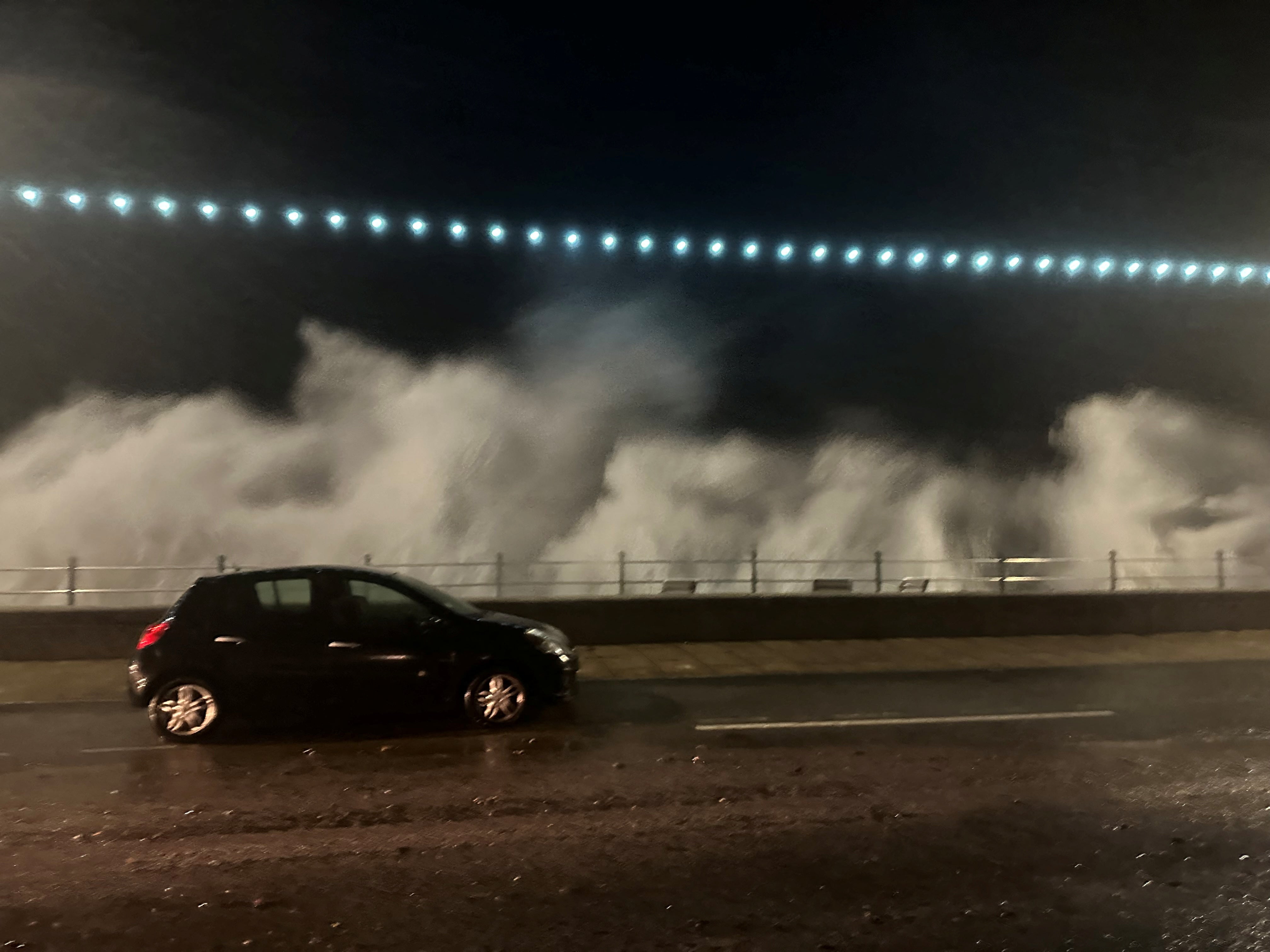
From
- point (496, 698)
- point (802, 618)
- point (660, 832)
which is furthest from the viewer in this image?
point (802, 618)

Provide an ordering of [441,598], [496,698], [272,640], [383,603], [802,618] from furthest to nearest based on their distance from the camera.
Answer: [802,618]
[441,598]
[383,603]
[496,698]
[272,640]

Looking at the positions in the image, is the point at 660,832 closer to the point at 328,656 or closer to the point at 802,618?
the point at 328,656

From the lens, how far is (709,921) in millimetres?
3984

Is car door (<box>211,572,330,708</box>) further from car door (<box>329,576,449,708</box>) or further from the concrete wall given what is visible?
the concrete wall

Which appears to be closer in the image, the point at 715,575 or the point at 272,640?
the point at 272,640

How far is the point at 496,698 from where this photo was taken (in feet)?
25.6

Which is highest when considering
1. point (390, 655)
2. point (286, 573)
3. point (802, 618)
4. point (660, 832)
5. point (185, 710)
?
point (286, 573)

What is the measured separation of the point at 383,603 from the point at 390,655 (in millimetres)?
560

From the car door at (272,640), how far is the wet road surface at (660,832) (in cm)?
45

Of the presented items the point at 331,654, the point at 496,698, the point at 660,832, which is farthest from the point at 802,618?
the point at 660,832

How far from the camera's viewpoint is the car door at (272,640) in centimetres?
755

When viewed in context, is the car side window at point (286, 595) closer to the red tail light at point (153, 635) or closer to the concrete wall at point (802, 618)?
the red tail light at point (153, 635)

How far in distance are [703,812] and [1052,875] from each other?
1.97m

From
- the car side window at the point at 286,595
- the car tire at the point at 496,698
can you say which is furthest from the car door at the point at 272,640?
the car tire at the point at 496,698
